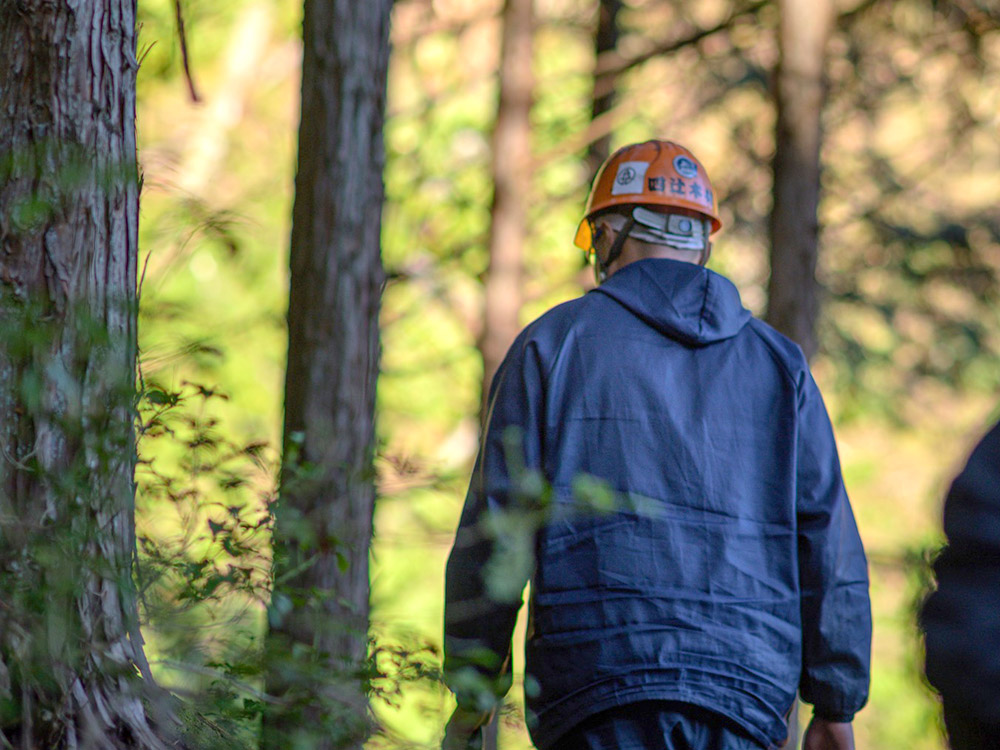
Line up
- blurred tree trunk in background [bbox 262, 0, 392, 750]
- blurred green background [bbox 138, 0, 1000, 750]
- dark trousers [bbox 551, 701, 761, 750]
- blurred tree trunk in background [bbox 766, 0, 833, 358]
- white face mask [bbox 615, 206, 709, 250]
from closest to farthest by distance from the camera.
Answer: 1. dark trousers [bbox 551, 701, 761, 750]
2. white face mask [bbox 615, 206, 709, 250]
3. blurred tree trunk in background [bbox 262, 0, 392, 750]
4. blurred tree trunk in background [bbox 766, 0, 833, 358]
5. blurred green background [bbox 138, 0, 1000, 750]

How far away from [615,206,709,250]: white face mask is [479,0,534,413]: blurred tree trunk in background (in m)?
6.61

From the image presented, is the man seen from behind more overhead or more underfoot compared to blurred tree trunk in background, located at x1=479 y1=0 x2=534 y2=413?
more underfoot

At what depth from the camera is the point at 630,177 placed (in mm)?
3428

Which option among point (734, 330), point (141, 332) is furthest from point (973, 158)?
point (141, 332)

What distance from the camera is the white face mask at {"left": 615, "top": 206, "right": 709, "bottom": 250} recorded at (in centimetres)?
325

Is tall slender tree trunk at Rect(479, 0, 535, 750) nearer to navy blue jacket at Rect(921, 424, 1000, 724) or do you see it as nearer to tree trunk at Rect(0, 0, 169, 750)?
tree trunk at Rect(0, 0, 169, 750)

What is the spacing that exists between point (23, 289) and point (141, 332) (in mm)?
263

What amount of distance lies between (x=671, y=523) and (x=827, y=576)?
0.52m

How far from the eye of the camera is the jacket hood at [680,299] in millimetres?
2889

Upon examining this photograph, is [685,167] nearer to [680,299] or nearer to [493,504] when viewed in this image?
[680,299]

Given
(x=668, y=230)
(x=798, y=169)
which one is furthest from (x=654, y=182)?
(x=798, y=169)

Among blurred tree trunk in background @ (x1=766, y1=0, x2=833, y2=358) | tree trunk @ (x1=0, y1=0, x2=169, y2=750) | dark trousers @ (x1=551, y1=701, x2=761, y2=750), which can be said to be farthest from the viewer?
blurred tree trunk in background @ (x1=766, y1=0, x2=833, y2=358)

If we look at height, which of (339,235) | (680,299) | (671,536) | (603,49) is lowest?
(671,536)

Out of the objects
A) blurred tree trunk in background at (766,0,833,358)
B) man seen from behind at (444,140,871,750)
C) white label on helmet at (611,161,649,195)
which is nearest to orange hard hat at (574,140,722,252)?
white label on helmet at (611,161,649,195)
